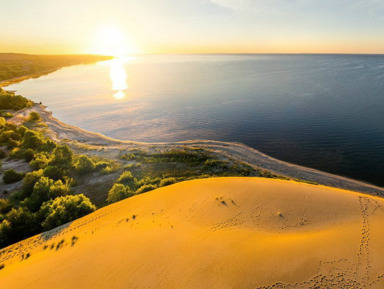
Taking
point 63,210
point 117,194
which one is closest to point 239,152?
point 117,194

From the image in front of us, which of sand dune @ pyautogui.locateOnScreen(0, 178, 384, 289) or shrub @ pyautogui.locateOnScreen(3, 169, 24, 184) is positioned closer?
sand dune @ pyautogui.locateOnScreen(0, 178, 384, 289)

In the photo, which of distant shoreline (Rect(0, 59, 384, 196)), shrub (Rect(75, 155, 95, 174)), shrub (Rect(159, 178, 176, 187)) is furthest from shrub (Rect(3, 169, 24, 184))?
shrub (Rect(159, 178, 176, 187))

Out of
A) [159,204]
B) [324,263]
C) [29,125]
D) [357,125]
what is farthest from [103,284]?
[357,125]

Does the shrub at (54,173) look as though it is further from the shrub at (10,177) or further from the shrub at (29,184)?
the shrub at (10,177)

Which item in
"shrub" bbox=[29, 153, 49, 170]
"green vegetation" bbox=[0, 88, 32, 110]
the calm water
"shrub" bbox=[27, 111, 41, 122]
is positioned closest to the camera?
"shrub" bbox=[29, 153, 49, 170]

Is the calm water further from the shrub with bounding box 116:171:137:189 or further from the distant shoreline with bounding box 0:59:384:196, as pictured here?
the shrub with bounding box 116:171:137:189

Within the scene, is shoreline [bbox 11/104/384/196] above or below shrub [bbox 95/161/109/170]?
below

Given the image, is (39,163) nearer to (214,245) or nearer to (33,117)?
(214,245)
